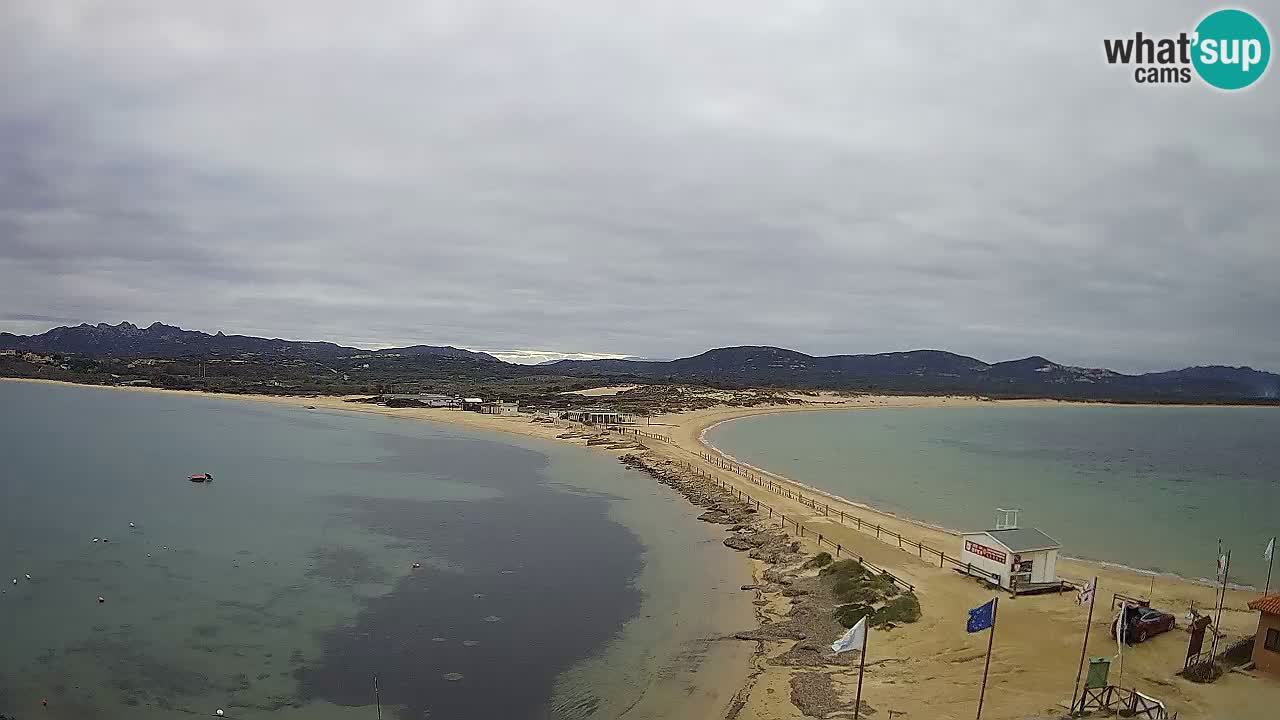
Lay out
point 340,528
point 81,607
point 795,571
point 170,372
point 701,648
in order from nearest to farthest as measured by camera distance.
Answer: point 701,648 → point 81,607 → point 795,571 → point 340,528 → point 170,372

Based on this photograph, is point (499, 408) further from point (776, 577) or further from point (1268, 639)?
point (1268, 639)

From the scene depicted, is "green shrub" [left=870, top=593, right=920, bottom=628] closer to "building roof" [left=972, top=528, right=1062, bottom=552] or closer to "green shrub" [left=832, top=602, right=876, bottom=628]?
"green shrub" [left=832, top=602, right=876, bottom=628]

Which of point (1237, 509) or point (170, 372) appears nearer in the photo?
point (1237, 509)

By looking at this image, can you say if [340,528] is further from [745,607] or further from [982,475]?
[982,475]

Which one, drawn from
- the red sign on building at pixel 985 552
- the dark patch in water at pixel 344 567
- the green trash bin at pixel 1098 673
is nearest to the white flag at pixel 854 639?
the green trash bin at pixel 1098 673

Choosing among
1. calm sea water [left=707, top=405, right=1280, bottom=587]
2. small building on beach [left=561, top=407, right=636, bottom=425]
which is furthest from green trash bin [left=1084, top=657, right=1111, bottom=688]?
small building on beach [left=561, top=407, right=636, bottom=425]

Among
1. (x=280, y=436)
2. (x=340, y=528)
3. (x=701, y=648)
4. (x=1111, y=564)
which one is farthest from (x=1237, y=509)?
(x=280, y=436)
